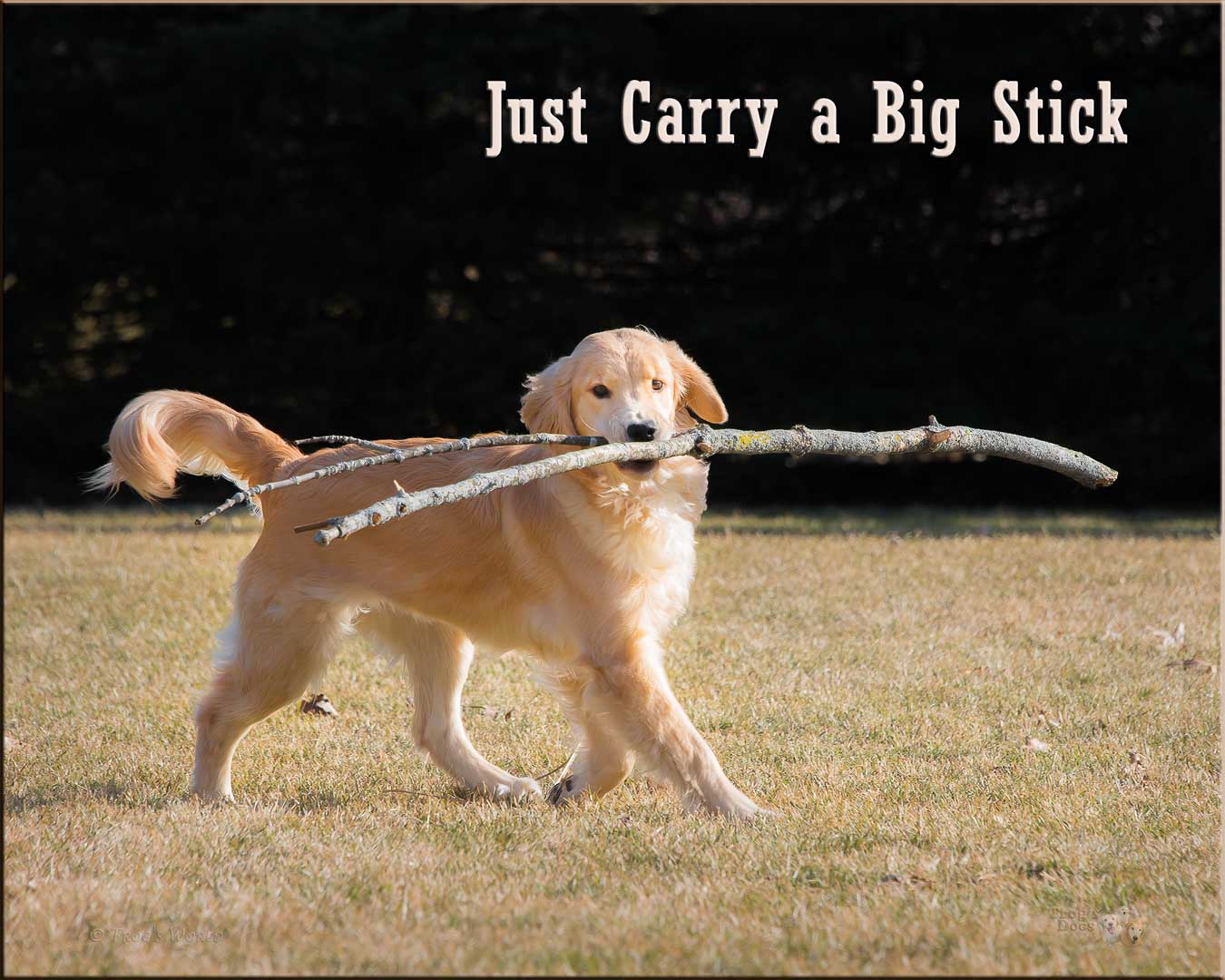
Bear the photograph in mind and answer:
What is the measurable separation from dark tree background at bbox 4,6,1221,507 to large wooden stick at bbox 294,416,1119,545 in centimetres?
1004

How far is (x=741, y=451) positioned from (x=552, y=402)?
2.37 ft

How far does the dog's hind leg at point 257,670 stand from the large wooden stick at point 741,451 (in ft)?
1.93

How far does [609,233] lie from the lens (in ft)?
53.9

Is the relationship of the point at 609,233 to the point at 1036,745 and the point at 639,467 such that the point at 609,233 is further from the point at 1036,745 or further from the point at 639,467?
the point at 639,467

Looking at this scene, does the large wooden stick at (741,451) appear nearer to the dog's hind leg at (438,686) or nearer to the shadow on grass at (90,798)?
the dog's hind leg at (438,686)

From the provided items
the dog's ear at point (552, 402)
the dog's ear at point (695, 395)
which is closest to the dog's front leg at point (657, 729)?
the dog's ear at point (552, 402)

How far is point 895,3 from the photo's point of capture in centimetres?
1504

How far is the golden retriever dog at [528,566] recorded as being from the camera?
434cm

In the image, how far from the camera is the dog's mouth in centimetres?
433

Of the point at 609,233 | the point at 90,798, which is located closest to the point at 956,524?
the point at 609,233

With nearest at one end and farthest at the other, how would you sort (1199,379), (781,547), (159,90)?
(781,547) → (1199,379) → (159,90)

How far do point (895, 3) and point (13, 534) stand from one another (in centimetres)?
1061

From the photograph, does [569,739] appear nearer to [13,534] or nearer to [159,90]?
[13,534]

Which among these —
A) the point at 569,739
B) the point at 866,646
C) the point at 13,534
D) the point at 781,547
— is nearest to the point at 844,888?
the point at 569,739
